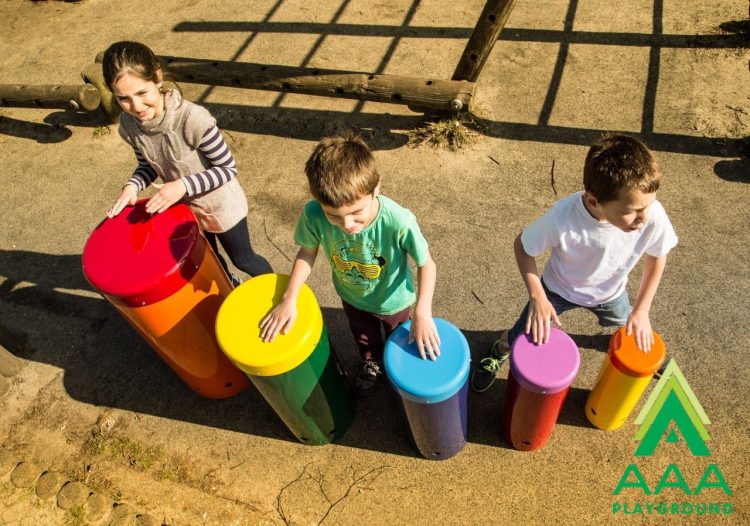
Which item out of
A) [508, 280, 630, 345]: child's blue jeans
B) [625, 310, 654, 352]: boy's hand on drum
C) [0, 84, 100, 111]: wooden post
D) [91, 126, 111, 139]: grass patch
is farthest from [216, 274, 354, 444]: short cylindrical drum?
[91, 126, 111, 139]: grass patch

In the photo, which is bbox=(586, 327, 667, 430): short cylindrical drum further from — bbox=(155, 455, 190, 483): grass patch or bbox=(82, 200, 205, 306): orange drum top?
bbox=(155, 455, 190, 483): grass patch

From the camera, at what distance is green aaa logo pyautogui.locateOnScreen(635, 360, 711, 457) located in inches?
104

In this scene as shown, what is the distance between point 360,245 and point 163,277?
0.85 m

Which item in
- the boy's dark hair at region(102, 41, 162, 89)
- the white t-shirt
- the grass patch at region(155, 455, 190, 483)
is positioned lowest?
the grass patch at region(155, 455, 190, 483)

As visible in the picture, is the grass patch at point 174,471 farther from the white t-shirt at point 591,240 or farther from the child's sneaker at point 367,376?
the white t-shirt at point 591,240

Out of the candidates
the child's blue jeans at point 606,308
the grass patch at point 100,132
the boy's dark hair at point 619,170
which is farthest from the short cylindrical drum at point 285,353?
the grass patch at point 100,132

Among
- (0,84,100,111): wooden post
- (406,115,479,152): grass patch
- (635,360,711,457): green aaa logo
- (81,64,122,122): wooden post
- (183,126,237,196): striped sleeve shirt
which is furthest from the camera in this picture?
(81,64,122,122): wooden post

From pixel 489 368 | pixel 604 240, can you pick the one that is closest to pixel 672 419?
pixel 489 368

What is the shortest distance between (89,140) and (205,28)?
206 cm

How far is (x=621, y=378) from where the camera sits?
2.34 metres

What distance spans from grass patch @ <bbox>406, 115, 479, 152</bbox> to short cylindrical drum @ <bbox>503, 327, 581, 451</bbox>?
96.1 inches

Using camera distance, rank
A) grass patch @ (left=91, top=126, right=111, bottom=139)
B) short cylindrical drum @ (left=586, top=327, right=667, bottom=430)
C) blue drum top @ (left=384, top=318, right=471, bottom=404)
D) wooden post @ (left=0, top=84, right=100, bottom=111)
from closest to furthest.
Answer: blue drum top @ (left=384, top=318, right=471, bottom=404) < short cylindrical drum @ (left=586, top=327, right=667, bottom=430) < wooden post @ (left=0, top=84, right=100, bottom=111) < grass patch @ (left=91, top=126, right=111, bottom=139)

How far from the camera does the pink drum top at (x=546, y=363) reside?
212cm

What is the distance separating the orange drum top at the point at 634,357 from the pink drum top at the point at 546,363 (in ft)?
0.81
